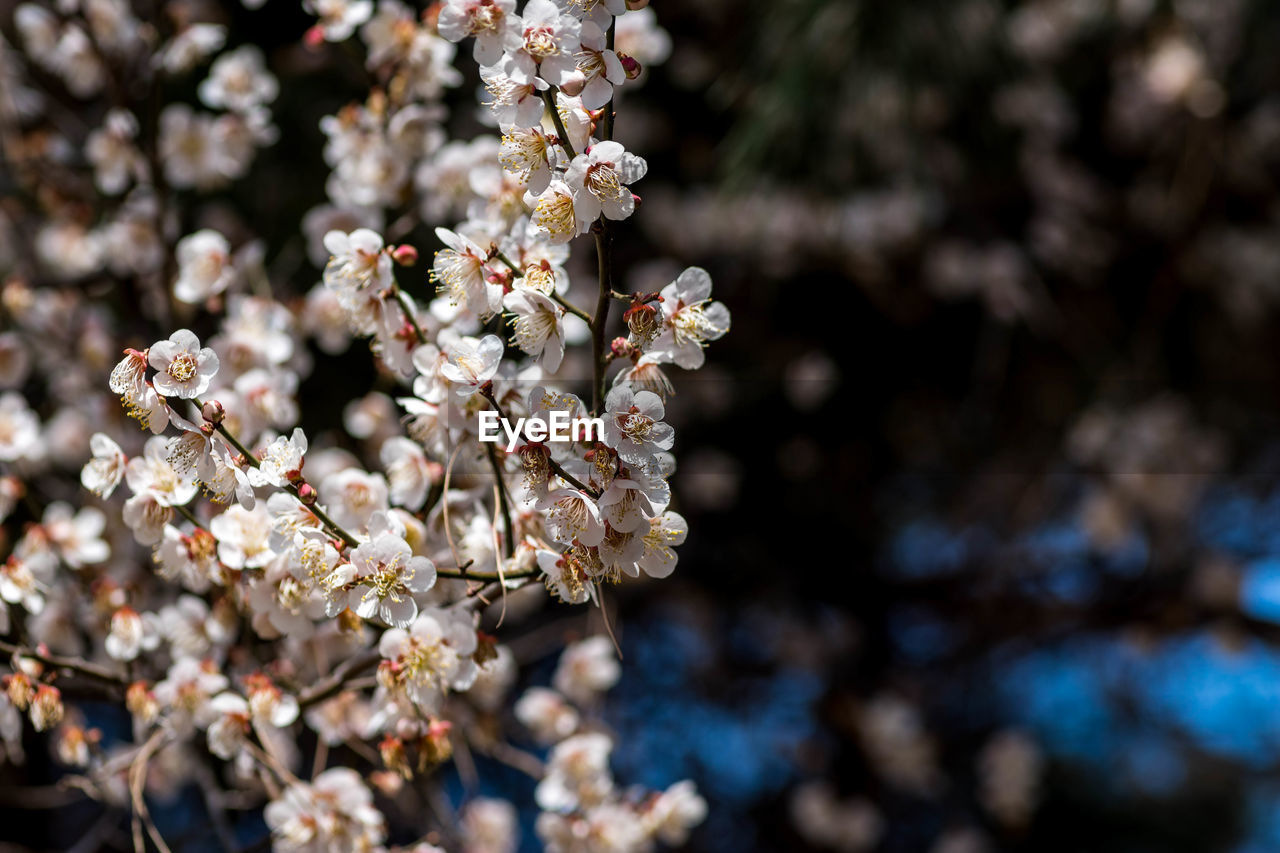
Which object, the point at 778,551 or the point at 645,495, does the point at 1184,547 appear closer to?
the point at 778,551

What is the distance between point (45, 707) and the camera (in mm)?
768

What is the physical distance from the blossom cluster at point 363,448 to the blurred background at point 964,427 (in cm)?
97

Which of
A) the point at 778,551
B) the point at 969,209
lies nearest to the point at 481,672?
the point at 778,551

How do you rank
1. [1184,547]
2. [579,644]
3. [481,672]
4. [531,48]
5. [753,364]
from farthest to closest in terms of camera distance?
1. [1184,547]
2. [753,364]
3. [579,644]
4. [481,672]
5. [531,48]

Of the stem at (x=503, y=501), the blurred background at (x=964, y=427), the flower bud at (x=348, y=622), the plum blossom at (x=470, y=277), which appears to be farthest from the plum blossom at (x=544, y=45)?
the blurred background at (x=964, y=427)

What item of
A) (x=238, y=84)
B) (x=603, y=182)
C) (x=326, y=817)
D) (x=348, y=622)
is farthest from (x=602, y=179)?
(x=238, y=84)

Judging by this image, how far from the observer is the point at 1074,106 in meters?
→ 2.34

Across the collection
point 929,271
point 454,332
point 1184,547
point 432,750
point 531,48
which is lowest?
point 1184,547

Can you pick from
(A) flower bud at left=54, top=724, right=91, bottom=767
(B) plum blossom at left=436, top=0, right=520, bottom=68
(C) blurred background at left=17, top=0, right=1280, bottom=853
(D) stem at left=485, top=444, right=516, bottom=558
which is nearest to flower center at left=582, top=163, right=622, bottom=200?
(B) plum blossom at left=436, top=0, right=520, bottom=68

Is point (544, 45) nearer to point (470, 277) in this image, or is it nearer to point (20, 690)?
point (470, 277)

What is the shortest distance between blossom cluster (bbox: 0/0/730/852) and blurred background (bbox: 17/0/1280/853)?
0.97 metres

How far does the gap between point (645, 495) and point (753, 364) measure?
1.63 metres

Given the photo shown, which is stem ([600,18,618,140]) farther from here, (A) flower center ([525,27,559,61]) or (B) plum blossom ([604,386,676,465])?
(B) plum blossom ([604,386,676,465])

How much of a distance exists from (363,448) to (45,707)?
0.59 meters
